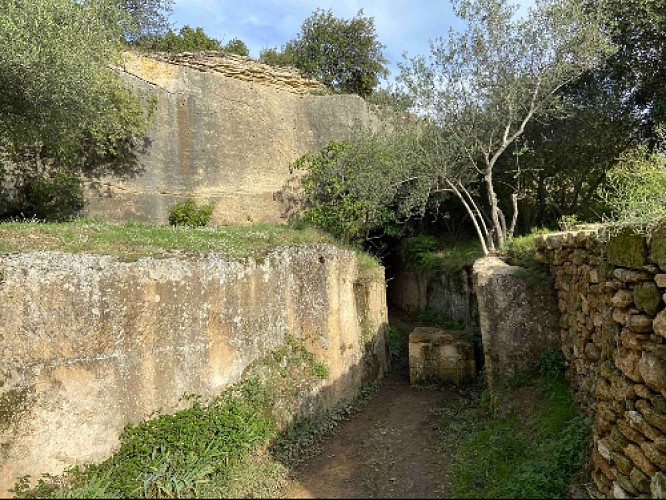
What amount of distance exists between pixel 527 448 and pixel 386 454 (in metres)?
2.37

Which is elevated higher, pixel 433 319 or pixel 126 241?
pixel 126 241

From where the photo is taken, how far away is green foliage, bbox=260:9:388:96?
24.6 m

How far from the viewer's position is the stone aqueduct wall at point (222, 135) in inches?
637

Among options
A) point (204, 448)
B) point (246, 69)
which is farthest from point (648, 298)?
Answer: point (246, 69)

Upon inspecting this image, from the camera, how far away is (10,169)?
13852mm

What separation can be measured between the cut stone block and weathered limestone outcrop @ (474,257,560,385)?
11.2ft

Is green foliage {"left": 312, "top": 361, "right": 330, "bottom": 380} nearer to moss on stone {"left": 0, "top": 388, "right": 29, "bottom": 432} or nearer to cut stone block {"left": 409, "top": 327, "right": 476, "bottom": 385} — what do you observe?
cut stone block {"left": 409, "top": 327, "right": 476, "bottom": 385}

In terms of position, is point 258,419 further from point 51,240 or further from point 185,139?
point 185,139

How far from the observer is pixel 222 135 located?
18.0 m

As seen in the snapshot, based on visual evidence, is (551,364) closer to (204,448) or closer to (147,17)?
(204,448)

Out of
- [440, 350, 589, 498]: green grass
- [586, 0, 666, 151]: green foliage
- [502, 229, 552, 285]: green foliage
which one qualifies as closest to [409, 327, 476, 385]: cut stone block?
[502, 229, 552, 285]: green foliage

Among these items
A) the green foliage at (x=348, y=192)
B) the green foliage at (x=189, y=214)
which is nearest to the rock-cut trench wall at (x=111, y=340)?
the green foliage at (x=348, y=192)

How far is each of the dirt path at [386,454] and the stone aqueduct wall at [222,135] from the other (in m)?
9.64

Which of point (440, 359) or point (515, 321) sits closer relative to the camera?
point (515, 321)
